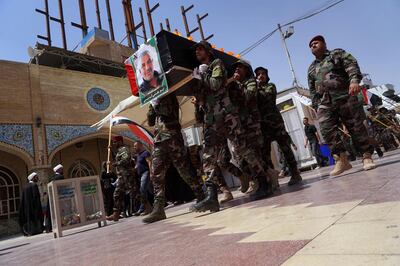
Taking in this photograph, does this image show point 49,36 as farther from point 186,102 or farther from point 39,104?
point 186,102

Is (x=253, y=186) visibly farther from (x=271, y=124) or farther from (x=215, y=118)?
(x=215, y=118)

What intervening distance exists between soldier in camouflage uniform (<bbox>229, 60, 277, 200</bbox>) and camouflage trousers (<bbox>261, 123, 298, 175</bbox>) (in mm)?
338

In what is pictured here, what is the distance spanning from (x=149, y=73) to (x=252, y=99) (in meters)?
1.34

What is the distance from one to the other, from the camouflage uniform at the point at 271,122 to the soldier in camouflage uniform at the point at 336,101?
0.58 metres

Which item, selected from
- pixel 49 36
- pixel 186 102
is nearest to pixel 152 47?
pixel 186 102

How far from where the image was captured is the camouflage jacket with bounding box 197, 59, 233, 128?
3.19m

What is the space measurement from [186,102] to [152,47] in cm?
320

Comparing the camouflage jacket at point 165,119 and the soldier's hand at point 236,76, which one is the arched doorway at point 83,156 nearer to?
the camouflage jacket at point 165,119

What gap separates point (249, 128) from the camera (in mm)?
3775

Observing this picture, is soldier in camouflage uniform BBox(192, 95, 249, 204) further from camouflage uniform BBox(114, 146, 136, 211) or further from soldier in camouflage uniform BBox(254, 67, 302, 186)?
camouflage uniform BBox(114, 146, 136, 211)

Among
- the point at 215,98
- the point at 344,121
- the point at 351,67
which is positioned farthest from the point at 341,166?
the point at 215,98

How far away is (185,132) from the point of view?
12.5 meters

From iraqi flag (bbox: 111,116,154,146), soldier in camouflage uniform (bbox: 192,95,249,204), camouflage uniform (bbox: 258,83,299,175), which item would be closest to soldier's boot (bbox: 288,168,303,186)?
camouflage uniform (bbox: 258,83,299,175)

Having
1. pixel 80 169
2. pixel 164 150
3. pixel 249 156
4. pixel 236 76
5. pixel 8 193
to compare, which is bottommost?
pixel 249 156
